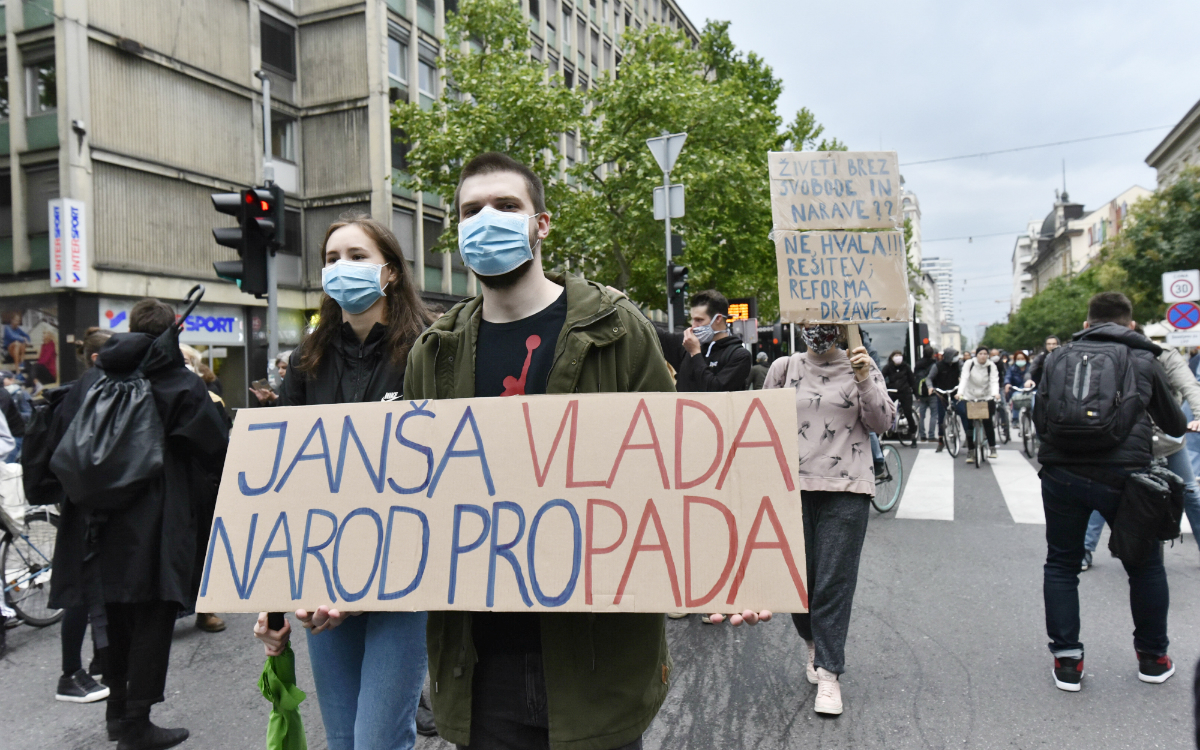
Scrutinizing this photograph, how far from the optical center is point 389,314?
290cm

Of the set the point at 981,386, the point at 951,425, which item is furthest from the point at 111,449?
the point at 951,425

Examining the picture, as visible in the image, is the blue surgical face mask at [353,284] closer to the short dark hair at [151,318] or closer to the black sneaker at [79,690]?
the short dark hair at [151,318]

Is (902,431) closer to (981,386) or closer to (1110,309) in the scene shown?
(981,386)

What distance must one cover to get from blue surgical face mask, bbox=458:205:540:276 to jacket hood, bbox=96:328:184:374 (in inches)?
77.0

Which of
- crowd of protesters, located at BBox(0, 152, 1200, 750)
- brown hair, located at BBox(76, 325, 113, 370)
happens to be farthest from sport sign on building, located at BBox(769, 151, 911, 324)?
brown hair, located at BBox(76, 325, 113, 370)

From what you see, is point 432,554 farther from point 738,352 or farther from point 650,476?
point 738,352

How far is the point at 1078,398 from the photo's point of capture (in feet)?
13.0

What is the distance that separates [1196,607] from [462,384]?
17.8 feet

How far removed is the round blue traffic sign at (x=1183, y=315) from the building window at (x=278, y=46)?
22.8 metres

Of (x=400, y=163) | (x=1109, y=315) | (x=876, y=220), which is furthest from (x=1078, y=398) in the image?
(x=400, y=163)

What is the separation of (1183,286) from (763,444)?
587 inches

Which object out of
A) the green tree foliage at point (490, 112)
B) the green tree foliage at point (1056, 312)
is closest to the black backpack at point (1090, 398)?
the green tree foliage at point (490, 112)

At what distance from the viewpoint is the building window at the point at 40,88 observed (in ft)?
58.8

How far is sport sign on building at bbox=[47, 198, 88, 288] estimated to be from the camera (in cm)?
1697
